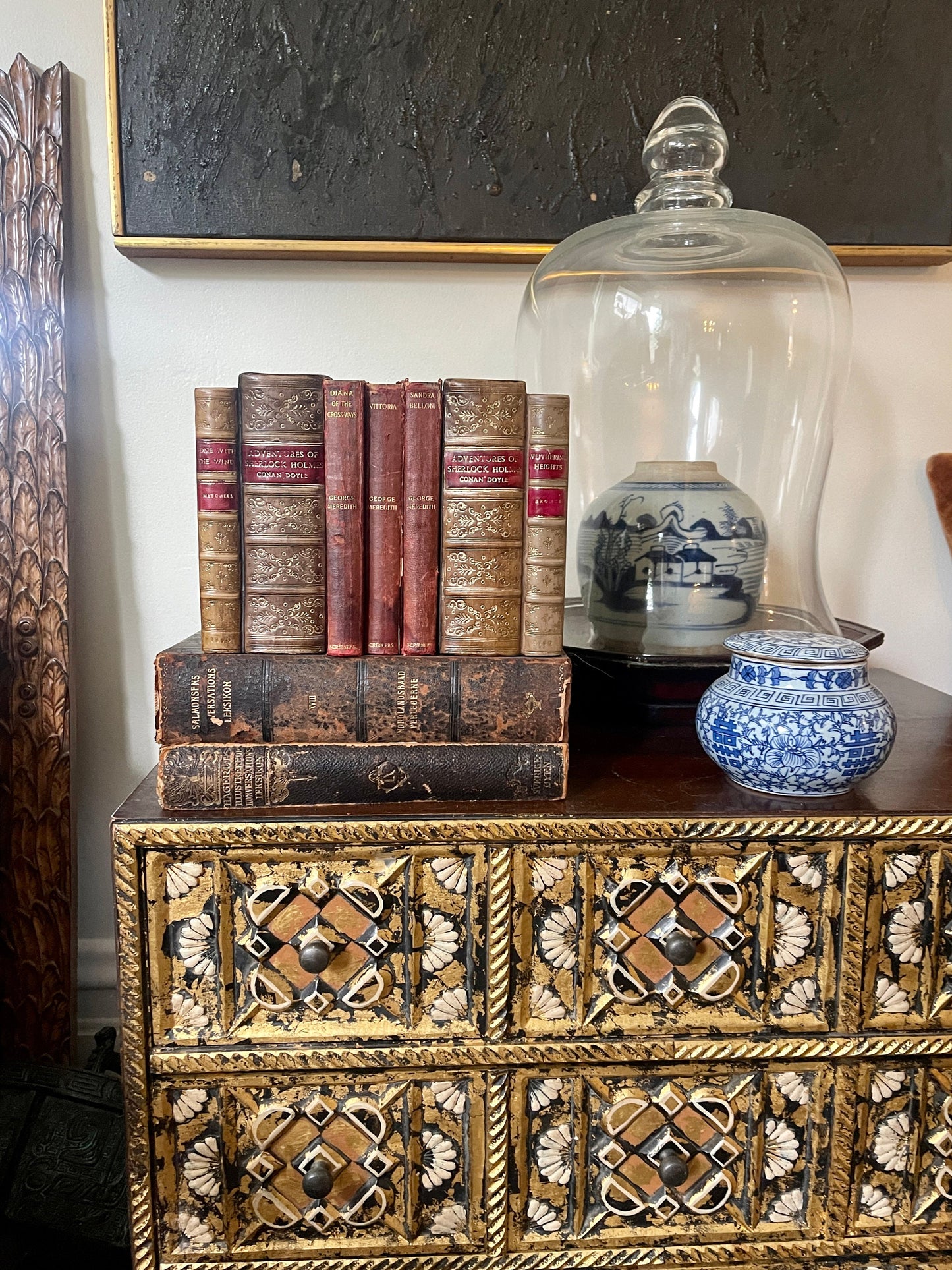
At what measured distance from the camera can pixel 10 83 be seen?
103 cm

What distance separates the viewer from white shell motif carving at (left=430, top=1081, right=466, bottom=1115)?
2.42 feet

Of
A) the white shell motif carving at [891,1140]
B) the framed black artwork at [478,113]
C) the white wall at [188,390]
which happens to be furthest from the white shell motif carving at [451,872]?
the framed black artwork at [478,113]

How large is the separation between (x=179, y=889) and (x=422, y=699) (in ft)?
0.82

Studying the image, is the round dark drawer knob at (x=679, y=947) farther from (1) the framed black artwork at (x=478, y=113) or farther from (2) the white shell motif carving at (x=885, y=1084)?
(1) the framed black artwork at (x=478, y=113)

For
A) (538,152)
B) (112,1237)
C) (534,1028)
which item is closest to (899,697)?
(534,1028)

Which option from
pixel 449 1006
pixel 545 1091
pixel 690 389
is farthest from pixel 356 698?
pixel 690 389

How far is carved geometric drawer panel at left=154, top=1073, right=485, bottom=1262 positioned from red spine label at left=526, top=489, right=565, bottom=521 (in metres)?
0.48

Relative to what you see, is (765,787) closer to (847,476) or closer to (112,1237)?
(847,476)

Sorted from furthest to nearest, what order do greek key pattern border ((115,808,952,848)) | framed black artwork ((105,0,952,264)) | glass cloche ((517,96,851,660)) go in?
1. framed black artwork ((105,0,952,264))
2. glass cloche ((517,96,851,660))
3. greek key pattern border ((115,808,952,848))

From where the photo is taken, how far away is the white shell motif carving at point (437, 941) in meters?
0.72

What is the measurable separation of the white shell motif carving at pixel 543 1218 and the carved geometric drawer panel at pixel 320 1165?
0.04m

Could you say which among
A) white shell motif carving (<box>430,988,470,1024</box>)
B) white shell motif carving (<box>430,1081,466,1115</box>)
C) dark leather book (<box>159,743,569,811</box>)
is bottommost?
white shell motif carving (<box>430,1081,466,1115</box>)

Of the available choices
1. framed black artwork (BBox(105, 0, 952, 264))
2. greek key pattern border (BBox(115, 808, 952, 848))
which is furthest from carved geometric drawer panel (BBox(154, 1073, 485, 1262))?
framed black artwork (BBox(105, 0, 952, 264))

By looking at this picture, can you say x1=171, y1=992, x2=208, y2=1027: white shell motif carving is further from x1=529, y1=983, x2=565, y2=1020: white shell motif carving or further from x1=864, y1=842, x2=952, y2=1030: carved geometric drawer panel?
x1=864, y1=842, x2=952, y2=1030: carved geometric drawer panel
